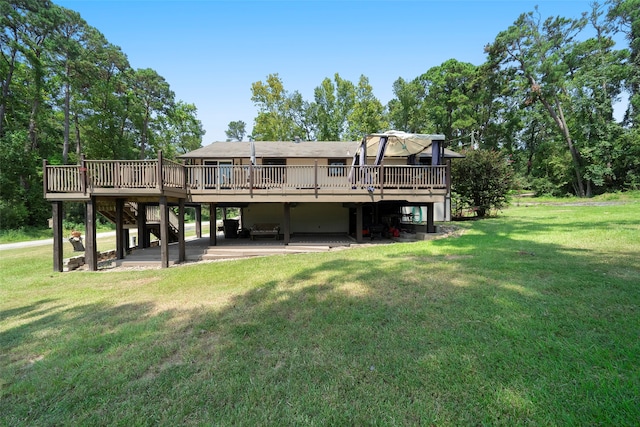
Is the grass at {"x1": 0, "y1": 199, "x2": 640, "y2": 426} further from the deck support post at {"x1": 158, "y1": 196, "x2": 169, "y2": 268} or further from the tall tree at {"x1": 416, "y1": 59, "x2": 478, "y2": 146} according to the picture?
the tall tree at {"x1": 416, "y1": 59, "x2": 478, "y2": 146}

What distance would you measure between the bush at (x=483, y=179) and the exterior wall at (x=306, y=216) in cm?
769

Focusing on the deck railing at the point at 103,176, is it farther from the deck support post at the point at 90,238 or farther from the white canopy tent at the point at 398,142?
the white canopy tent at the point at 398,142

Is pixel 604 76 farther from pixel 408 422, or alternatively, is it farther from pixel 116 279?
pixel 116 279

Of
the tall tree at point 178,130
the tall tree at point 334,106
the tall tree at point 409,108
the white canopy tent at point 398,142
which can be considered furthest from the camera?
the tall tree at point 409,108

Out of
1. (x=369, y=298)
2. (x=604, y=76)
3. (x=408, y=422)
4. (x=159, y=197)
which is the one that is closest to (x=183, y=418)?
(x=408, y=422)

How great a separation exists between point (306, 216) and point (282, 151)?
394 centimetres

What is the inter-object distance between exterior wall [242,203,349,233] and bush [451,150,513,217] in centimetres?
769

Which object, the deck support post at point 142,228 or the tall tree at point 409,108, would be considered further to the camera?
the tall tree at point 409,108

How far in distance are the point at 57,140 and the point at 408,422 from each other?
37.8 meters

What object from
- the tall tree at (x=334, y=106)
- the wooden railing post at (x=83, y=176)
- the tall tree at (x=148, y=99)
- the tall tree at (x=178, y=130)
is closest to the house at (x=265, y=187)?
the wooden railing post at (x=83, y=176)

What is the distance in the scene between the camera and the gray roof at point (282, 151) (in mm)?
15047

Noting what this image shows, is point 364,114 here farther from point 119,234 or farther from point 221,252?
point 119,234

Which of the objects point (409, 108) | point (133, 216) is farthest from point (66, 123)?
point (409, 108)

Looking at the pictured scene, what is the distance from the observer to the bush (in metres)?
16.8
